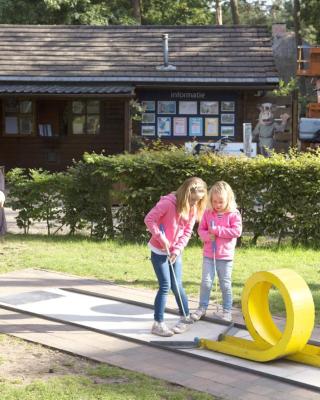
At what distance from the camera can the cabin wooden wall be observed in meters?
24.1

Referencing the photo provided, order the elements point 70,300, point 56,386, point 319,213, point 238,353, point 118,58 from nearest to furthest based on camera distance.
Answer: point 56,386 < point 238,353 < point 70,300 < point 319,213 < point 118,58

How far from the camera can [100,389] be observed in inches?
222

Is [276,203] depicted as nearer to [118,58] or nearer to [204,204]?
[204,204]

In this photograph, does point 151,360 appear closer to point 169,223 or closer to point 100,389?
point 100,389

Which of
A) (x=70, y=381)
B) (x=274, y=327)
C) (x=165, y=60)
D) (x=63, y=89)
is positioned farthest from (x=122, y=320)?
(x=165, y=60)

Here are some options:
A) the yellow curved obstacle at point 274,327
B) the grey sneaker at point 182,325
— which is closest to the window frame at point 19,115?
the grey sneaker at point 182,325

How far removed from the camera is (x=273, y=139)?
77.8 ft

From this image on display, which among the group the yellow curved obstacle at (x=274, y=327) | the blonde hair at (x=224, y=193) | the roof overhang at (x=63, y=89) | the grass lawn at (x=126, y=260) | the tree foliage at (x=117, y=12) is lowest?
the grass lawn at (x=126, y=260)

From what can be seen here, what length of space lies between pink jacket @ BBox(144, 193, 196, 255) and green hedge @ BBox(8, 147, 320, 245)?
478cm

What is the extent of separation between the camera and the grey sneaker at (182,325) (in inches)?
286

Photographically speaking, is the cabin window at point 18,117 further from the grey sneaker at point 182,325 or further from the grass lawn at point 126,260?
the grey sneaker at point 182,325

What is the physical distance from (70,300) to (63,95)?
14641mm

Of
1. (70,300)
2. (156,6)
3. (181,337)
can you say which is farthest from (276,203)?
(156,6)

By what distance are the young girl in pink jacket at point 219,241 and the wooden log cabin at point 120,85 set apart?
14666mm
